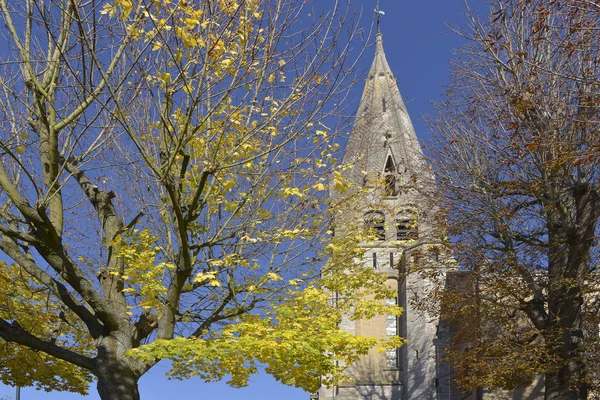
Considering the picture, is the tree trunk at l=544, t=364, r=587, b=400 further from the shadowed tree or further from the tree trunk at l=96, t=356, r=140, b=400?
the tree trunk at l=96, t=356, r=140, b=400

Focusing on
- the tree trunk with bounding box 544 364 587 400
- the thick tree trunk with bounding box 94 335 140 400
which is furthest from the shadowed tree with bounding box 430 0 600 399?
the thick tree trunk with bounding box 94 335 140 400

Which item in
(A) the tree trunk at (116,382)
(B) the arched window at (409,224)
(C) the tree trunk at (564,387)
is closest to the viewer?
(A) the tree trunk at (116,382)

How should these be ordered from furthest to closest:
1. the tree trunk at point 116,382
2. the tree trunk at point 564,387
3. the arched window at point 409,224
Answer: the arched window at point 409,224 < the tree trunk at point 564,387 < the tree trunk at point 116,382

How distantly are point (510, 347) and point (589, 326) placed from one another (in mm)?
3540

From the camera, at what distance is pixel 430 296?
19922 millimetres

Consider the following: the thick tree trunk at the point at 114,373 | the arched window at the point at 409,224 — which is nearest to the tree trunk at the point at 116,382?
the thick tree trunk at the point at 114,373

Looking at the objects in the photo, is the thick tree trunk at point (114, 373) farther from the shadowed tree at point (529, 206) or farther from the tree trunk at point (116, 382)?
the shadowed tree at point (529, 206)

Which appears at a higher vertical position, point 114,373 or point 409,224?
point 409,224

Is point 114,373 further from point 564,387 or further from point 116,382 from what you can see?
point 564,387

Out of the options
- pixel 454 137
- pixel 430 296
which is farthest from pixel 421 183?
pixel 430 296

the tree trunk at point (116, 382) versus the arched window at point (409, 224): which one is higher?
the arched window at point (409, 224)

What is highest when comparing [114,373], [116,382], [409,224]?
[409,224]

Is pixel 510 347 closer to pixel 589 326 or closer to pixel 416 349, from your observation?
pixel 589 326

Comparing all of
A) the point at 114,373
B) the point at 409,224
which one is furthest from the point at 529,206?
the point at 114,373
